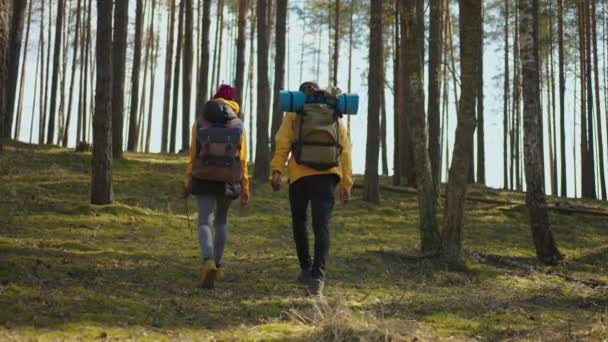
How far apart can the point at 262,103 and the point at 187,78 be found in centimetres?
752

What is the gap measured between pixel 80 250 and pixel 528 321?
4.84 metres

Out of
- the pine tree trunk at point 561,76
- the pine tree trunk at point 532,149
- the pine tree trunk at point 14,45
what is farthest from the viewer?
the pine tree trunk at point 561,76

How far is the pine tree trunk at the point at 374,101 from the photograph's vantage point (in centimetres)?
1300

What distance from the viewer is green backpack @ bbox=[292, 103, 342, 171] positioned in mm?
5371

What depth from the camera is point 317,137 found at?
5434mm

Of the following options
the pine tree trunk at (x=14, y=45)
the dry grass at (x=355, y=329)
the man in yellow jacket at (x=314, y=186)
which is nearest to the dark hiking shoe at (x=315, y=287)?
the man in yellow jacket at (x=314, y=186)

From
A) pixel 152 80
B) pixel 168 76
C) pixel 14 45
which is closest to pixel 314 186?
pixel 14 45

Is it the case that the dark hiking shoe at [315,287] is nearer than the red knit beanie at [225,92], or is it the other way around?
the dark hiking shoe at [315,287]

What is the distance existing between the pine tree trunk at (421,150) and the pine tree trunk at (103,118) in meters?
4.83

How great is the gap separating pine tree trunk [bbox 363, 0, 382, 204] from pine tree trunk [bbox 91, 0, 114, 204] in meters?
5.61

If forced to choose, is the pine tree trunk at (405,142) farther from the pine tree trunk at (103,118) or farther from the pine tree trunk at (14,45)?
the pine tree trunk at (14,45)

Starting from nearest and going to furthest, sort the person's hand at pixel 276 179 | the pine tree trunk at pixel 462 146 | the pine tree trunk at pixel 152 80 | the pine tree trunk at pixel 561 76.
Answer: the person's hand at pixel 276 179 < the pine tree trunk at pixel 462 146 < the pine tree trunk at pixel 561 76 < the pine tree trunk at pixel 152 80

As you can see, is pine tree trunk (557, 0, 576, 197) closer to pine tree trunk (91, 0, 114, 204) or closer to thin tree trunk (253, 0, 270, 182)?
thin tree trunk (253, 0, 270, 182)

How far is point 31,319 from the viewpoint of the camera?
13.6 feet
